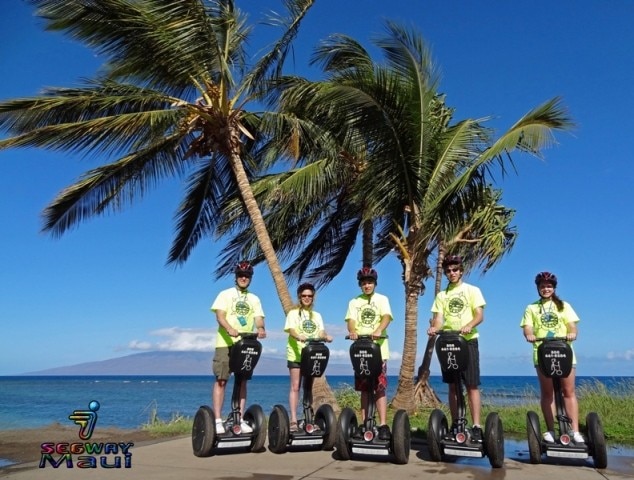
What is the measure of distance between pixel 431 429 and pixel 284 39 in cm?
791

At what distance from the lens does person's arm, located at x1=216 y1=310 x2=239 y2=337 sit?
6542mm

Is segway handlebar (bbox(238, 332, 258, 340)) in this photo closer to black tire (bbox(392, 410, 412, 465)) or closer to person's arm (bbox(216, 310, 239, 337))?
person's arm (bbox(216, 310, 239, 337))

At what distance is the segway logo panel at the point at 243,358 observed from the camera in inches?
254

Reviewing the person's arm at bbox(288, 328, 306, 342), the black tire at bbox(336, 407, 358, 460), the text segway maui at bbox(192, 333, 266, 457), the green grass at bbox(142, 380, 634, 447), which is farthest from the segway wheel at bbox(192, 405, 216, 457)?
the green grass at bbox(142, 380, 634, 447)

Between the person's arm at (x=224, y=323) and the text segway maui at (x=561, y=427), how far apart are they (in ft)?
10.3

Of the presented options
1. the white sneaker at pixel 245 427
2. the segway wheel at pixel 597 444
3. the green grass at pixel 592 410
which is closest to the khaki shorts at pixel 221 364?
the white sneaker at pixel 245 427

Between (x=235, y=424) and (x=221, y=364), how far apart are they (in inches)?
26.2

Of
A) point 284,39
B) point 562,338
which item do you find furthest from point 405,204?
point 562,338

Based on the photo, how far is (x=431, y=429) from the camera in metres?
6.06

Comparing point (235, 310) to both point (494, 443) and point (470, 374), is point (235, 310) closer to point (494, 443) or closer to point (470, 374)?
point (470, 374)

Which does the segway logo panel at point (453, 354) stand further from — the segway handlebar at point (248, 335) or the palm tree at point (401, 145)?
the palm tree at point (401, 145)

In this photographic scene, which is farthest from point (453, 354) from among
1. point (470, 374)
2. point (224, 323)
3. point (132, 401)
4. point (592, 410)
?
point (132, 401)

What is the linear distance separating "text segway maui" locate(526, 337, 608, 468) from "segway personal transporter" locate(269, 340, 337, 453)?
6.95 ft

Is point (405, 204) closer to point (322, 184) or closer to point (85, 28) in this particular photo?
point (322, 184)
